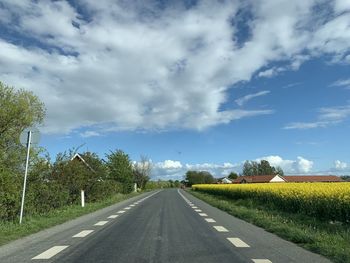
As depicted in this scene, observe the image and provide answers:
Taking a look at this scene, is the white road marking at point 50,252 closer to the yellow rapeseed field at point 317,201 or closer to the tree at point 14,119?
the yellow rapeseed field at point 317,201

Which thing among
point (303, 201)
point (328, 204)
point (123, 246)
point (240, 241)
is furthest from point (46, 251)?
point (303, 201)

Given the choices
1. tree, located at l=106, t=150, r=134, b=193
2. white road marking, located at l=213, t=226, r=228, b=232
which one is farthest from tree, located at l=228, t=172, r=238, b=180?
white road marking, located at l=213, t=226, r=228, b=232

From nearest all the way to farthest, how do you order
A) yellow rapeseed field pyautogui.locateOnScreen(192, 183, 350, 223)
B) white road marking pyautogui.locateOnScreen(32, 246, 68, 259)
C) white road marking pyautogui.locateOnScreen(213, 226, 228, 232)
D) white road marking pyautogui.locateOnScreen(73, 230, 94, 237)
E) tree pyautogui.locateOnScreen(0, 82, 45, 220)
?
white road marking pyautogui.locateOnScreen(32, 246, 68, 259) < white road marking pyautogui.locateOnScreen(73, 230, 94, 237) < white road marking pyautogui.locateOnScreen(213, 226, 228, 232) < yellow rapeseed field pyautogui.locateOnScreen(192, 183, 350, 223) < tree pyautogui.locateOnScreen(0, 82, 45, 220)

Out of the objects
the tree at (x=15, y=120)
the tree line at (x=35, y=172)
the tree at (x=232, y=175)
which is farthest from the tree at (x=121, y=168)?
the tree at (x=232, y=175)

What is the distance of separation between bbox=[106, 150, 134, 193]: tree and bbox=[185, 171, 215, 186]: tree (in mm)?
94869

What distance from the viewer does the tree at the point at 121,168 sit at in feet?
212

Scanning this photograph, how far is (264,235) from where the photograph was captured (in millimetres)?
11898

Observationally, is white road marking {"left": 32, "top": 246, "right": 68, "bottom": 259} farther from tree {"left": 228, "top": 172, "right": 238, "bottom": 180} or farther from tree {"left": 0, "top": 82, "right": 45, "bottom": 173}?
tree {"left": 228, "top": 172, "right": 238, "bottom": 180}

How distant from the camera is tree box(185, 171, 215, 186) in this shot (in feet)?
532

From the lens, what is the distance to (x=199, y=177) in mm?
164125

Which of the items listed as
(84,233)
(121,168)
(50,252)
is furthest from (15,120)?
(121,168)

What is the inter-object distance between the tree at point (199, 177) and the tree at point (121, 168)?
94.9m

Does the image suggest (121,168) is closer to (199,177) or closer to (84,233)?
(84,233)

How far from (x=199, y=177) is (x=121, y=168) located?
100464 millimetres
